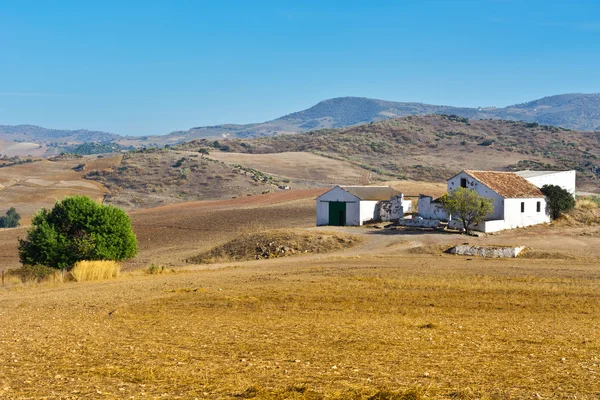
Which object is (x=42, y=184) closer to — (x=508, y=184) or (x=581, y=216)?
(x=508, y=184)

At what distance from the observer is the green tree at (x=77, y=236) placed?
32250mm

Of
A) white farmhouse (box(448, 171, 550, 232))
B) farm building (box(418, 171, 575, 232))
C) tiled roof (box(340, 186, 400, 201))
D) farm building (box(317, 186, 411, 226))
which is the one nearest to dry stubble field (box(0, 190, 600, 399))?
white farmhouse (box(448, 171, 550, 232))

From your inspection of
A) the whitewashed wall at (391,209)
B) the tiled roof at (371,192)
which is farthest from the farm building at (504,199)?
the tiled roof at (371,192)

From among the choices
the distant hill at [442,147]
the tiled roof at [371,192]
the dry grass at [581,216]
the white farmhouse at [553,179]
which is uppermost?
the distant hill at [442,147]

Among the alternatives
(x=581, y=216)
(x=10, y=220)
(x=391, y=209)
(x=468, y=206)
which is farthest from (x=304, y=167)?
(x=468, y=206)

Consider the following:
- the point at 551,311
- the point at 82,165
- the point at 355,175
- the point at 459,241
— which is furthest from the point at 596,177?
the point at 551,311

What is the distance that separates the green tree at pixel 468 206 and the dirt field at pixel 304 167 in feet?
167

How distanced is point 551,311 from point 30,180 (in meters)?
94.6

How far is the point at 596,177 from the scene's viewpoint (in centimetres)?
10450

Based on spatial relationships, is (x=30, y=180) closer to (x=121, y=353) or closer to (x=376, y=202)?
(x=376, y=202)

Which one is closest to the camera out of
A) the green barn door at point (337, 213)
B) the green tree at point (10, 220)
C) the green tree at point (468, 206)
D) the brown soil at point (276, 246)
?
the brown soil at point (276, 246)

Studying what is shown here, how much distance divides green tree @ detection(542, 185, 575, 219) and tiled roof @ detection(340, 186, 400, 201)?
10766 mm

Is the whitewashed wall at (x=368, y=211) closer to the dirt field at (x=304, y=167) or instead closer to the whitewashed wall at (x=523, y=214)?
the whitewashed wall at (x=523, y=214)

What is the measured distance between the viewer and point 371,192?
51.1m
